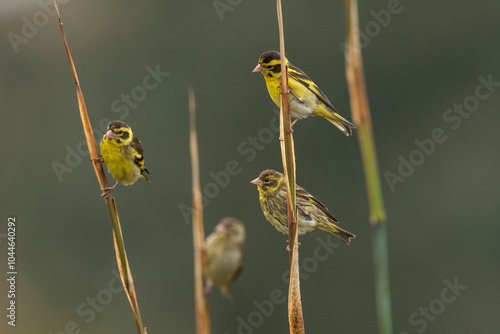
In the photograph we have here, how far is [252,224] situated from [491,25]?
1002 cm

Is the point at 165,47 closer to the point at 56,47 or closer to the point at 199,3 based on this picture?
the point at 199,3

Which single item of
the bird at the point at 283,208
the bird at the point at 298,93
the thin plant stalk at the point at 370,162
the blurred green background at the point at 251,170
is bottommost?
the thin plant stalk at the point at 370,162

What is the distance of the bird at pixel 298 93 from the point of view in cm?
521

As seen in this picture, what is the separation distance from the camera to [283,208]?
507 cm

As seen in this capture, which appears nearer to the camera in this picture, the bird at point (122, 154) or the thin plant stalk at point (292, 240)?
the thin plant stalk at point (292, 240)

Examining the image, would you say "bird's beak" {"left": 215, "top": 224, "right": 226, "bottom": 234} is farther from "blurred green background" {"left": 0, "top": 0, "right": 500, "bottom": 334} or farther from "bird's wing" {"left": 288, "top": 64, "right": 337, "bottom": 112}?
"blurred green background" {"left": 0, "top": 0, "right": 500, "bottom": 334}

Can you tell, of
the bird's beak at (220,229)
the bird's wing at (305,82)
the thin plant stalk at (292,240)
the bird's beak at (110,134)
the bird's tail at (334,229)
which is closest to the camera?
the bird's beak at (220,229)

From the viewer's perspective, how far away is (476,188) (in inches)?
832

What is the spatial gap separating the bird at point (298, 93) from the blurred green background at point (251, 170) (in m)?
13.8

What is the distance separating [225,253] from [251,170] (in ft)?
59.5

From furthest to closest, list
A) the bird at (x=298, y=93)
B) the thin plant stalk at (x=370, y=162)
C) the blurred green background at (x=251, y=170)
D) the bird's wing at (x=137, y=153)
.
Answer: the blurred green background at (x=251, y=170) < the bird at (x=298, y=93) < the bird's wing at (x=137, y=153) < the thin plant stalk at (x=370, y=162)

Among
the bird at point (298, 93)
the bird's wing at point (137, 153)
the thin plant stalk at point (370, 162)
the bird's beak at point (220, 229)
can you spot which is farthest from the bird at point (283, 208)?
the thin plant stalk at point (370, 162)

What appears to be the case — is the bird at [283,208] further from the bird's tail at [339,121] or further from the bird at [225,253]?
the bird at [225,253]

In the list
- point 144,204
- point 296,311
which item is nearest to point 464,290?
point 144,204
